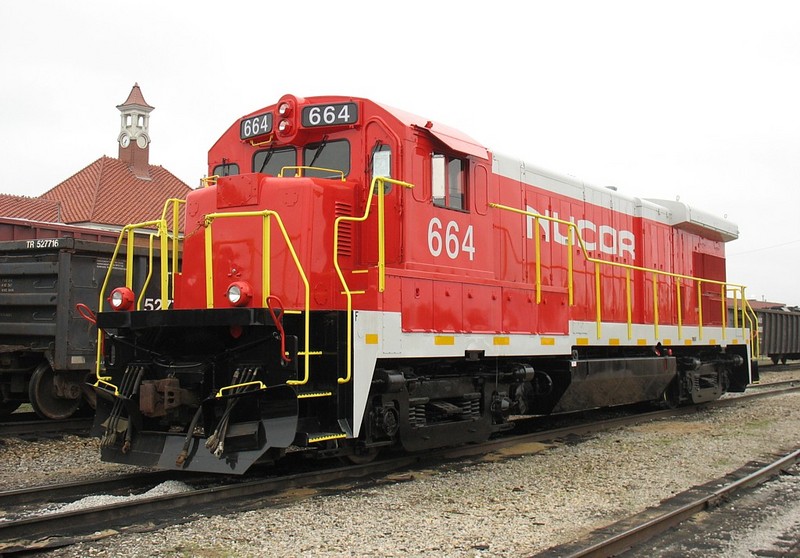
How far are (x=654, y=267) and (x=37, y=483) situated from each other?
384 inches

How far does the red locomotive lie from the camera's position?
19.6ft

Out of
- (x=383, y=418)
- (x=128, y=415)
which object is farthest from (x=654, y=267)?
(x=128, y=415)

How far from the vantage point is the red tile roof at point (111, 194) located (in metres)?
39.3

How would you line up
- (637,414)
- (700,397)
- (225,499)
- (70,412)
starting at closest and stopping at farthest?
(225,499)
(70,412)
(637,414)
(700,397)

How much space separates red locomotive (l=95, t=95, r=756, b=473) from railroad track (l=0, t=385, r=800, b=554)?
0.86 feet

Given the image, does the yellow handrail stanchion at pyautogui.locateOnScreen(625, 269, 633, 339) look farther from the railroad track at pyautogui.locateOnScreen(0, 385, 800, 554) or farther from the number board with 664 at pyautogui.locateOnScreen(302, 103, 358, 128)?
the number board with 664 at pyautogui.locateOnScreen(302, 103, 358, 128)

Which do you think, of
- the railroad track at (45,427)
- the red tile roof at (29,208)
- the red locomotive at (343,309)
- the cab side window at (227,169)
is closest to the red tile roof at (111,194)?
the red tile roof at (29,208)

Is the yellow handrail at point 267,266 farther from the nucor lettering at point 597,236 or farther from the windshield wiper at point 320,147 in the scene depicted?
the nucor lettering at point 597,236

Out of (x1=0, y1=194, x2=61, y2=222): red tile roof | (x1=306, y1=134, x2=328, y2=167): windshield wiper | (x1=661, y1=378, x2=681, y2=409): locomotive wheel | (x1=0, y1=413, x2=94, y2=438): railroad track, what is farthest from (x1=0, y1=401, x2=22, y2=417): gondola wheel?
(x1=0, y1=194, x2=61, y2=222): red tile roof

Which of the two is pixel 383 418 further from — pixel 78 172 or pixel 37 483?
pixel 78 172

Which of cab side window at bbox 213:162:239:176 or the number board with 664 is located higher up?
the number board with 664

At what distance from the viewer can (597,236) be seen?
11.1m

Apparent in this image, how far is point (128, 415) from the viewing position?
6.30 m

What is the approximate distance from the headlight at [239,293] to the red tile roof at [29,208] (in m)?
28.0
